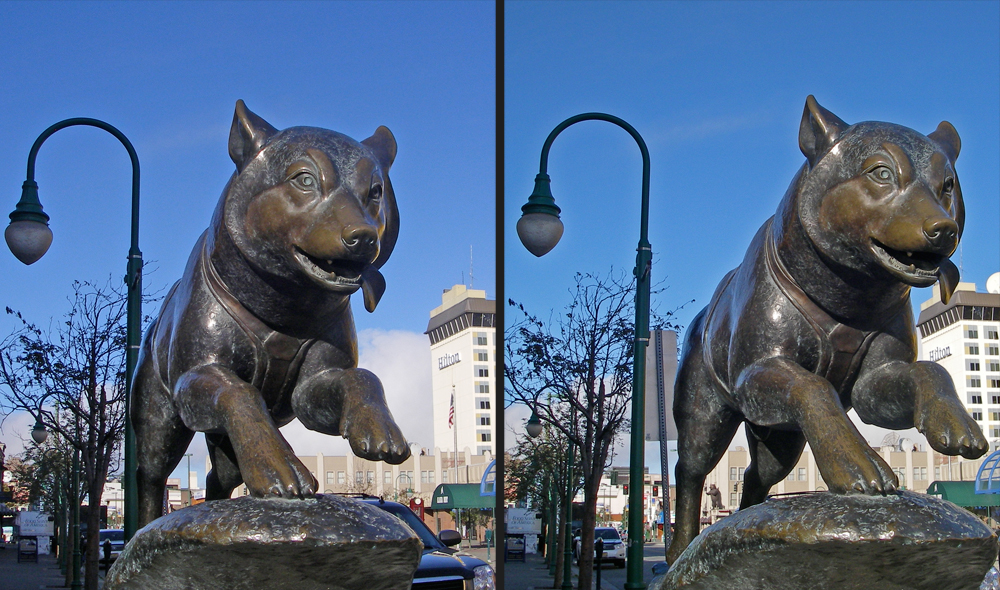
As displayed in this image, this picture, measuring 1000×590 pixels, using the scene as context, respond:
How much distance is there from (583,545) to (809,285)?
13.1 metres

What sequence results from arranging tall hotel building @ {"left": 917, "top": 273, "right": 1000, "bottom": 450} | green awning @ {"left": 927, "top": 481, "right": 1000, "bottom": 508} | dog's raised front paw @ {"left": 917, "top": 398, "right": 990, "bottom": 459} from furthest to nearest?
tall hotel building @ {"left": 917, "top": 273, "right": 1000, "bottom": 450}
green awning @ {"left": 927, "top": 481, "right": 1000, "bottom": 508}
dog's raised front paw @ {"left": 917, "top": 398, "right": 990, "bottom": 459}

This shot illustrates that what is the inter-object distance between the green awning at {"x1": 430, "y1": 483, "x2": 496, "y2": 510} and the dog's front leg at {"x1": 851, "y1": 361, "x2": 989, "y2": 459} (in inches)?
1178

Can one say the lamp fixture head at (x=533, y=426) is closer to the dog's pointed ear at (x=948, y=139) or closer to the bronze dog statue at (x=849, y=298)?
the bronze dog statue at (x=849, y=298)

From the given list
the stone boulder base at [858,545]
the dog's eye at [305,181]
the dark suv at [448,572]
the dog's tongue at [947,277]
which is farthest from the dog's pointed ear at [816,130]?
the dark suv at [448,572]

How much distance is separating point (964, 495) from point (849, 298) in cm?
3225

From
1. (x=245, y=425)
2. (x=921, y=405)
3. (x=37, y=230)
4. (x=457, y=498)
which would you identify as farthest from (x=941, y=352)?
(x=245, y=425)

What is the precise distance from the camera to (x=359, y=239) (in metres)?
3.19

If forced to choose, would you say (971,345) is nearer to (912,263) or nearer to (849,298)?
(849,298)

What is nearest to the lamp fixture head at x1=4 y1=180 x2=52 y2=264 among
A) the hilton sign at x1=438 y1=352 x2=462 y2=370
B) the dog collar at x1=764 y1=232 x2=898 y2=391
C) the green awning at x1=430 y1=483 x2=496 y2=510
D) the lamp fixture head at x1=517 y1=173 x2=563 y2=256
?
the lamp fixture head at x1=517 y1=173 x2=563 y2=256

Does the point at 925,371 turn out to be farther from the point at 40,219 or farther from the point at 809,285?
the point at 40,219

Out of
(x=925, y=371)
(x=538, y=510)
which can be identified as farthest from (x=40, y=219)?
(x=538, y=510)

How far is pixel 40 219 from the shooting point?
27.8ft

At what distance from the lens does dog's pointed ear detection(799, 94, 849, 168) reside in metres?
3.53

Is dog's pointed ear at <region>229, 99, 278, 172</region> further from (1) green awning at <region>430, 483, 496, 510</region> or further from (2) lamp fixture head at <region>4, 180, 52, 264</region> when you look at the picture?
(1) green awning at <region>430, 483, 496, 510</region>
